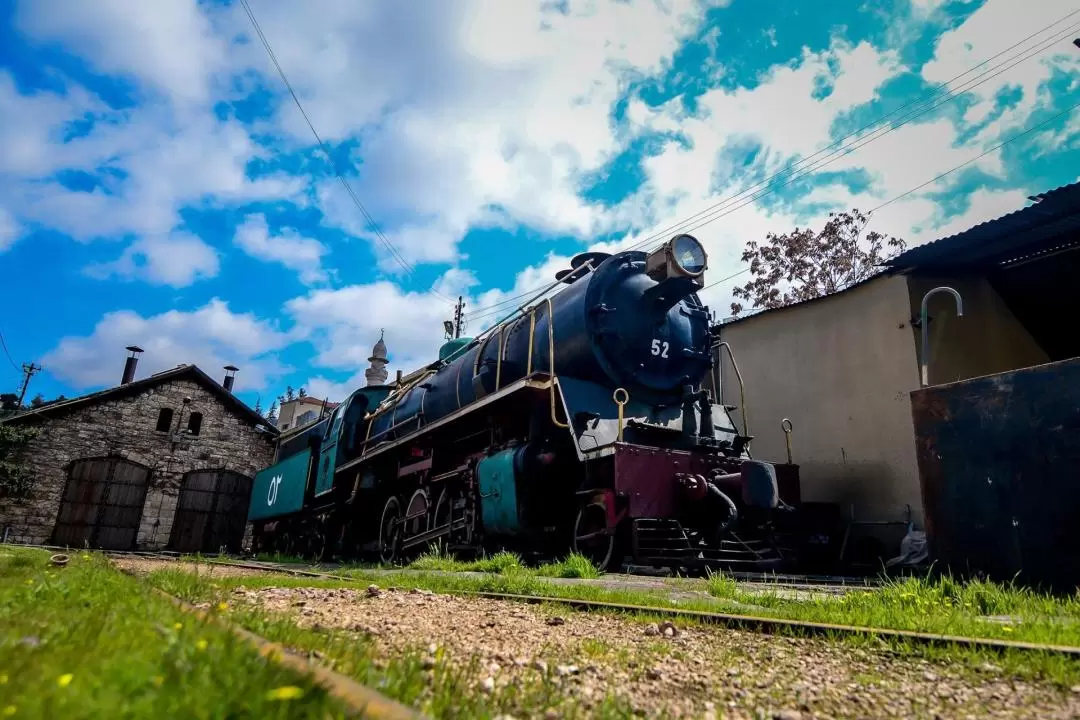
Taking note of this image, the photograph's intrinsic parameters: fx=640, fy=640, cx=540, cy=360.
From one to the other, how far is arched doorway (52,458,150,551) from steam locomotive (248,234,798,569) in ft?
56.1

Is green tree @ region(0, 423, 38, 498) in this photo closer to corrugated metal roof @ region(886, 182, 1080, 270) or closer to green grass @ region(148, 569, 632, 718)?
green grass @ region(148, 569, 632, 718)

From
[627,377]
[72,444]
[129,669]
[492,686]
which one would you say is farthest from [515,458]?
[72,444]

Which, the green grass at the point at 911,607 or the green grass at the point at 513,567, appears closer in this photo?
the green grass at the point at 911,607

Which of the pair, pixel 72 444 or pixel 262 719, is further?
pixel 72 444

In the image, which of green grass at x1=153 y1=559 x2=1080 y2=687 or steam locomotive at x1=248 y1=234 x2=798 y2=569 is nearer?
green grass at x1=153 y1=559 x2=1080 y2=687

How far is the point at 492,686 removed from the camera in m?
1.85

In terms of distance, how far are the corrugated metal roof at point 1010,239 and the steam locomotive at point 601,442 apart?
3.27 m

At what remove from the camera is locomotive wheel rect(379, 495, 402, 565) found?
10.3m

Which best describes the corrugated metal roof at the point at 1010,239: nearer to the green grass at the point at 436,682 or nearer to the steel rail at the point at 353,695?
the green grass at the point at 436,682

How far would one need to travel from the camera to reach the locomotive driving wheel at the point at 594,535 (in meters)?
6.29

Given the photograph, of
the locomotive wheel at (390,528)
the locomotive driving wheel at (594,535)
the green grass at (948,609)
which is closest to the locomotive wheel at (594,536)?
the locomotive driving wheel at (594,535)

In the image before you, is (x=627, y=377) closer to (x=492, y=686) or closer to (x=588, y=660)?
(x=588, y=660)

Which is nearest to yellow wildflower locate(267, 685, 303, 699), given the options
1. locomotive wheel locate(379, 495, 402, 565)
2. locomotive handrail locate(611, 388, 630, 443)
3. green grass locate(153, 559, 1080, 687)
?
green grass locate(153, 559, 1080, 687)

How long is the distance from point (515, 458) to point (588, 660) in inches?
186
